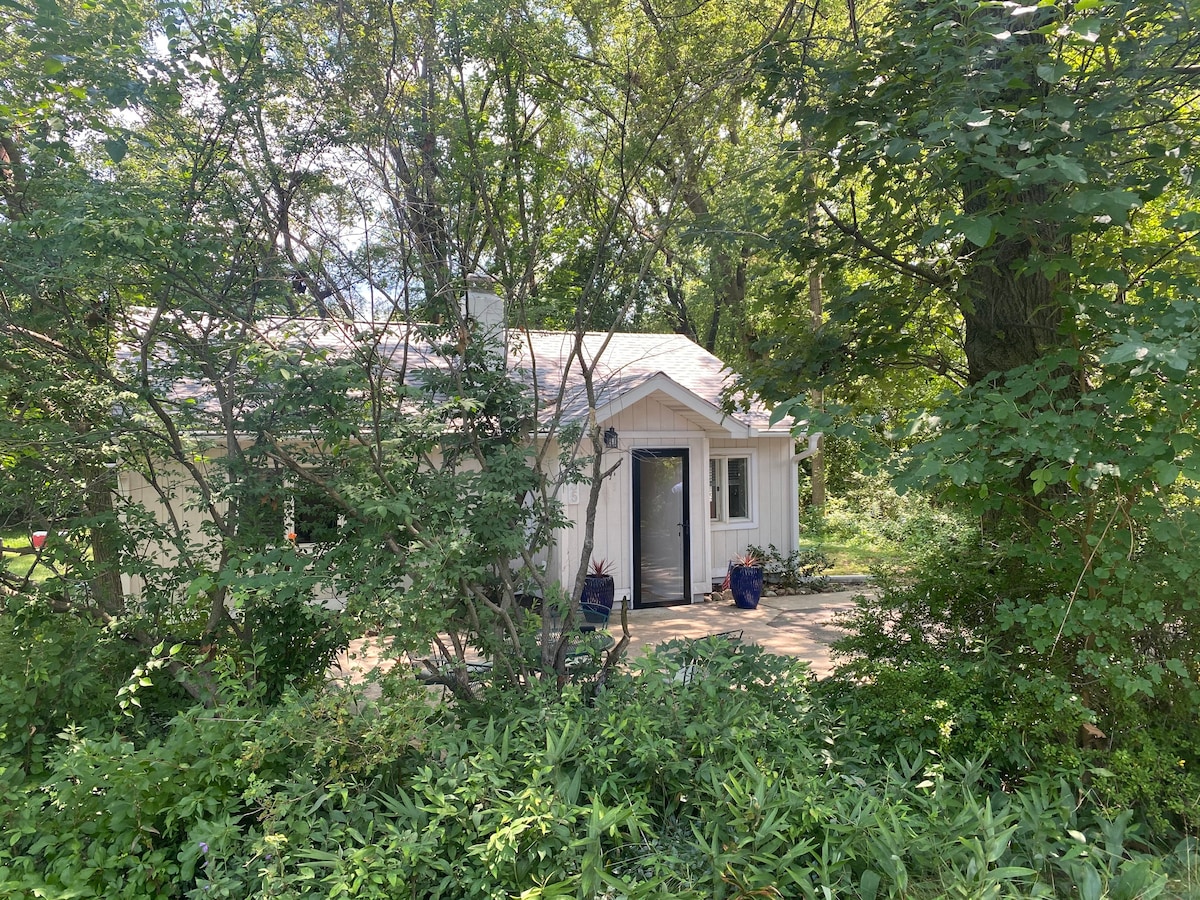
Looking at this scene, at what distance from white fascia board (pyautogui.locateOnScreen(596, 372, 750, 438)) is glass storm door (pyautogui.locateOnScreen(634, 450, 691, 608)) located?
0.80m

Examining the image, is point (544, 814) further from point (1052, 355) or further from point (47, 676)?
point (1052, 355)

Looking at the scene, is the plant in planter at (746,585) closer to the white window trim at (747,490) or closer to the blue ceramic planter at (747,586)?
the blue ceramic planter at (747,586)

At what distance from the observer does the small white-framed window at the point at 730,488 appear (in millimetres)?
11227

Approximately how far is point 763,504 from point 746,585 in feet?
6.53

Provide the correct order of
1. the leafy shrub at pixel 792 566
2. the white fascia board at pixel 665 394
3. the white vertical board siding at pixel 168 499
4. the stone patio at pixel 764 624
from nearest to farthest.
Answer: the white vertical board siding at pixel 168 499 → the stone patio at pixel 764 624 → the white fascia board at pixel 665 394 → the leafy shrub at pixel 792 566

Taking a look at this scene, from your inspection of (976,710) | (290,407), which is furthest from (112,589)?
(976,710)

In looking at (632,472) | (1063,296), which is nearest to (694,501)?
(632,472)

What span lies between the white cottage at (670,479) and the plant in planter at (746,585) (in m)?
0.47

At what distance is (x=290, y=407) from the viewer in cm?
328

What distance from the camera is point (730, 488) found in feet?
37.7

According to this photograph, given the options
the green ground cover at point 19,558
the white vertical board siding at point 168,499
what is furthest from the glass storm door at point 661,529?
the green ground cover at point 19,558

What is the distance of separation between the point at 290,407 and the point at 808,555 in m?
10.2

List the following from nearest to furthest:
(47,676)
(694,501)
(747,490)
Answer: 1. (47,676)
2. (694,501)
3. (747,490)

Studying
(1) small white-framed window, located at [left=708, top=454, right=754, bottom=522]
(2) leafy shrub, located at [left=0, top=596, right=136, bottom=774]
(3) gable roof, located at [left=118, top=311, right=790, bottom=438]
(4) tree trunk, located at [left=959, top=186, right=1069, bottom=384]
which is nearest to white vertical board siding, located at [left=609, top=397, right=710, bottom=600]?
(3) gable roof, located at [left=118, top=311, right=790, bottom=438]
